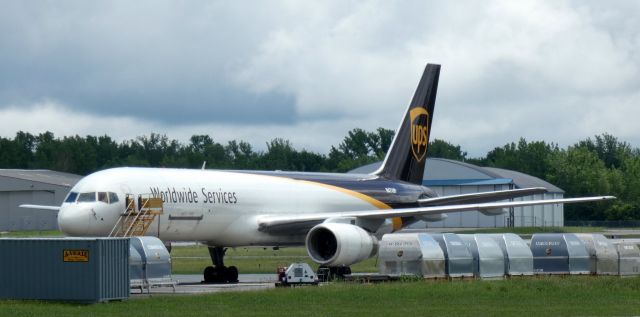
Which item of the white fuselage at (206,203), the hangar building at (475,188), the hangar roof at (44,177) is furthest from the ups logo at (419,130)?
the hangar roof at (44,177)

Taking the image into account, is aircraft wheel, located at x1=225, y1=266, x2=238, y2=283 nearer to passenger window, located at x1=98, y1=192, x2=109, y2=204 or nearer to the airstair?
the airstair

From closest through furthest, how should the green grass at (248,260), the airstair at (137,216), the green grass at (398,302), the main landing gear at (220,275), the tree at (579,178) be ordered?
the green grass at (398,302)
the airstair at (137,216)
the main landing gear at (220,275)
the green grass at (248,260)
the tree at (579,178)

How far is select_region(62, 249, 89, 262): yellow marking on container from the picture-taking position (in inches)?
1276

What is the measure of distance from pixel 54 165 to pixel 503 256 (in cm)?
8981

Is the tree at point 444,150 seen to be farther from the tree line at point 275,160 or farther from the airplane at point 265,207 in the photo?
the airplane at point 265,207

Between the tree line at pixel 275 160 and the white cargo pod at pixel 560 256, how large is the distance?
256 feet

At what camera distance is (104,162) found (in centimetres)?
12794

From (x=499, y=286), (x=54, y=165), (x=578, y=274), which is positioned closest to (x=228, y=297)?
(x=499, y=286)

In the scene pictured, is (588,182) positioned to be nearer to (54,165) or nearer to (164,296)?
(54,165)

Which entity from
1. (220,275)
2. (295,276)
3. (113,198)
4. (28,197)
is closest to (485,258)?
(295,276)

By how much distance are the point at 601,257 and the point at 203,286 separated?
46.4 feet

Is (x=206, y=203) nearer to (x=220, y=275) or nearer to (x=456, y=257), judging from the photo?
(x=220, y=275)

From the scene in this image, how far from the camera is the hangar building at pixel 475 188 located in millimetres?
104750

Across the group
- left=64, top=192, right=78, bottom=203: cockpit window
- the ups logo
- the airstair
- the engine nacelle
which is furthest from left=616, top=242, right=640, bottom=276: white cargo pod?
left=64, top=192, right=78, bottom=203: cockpit window
